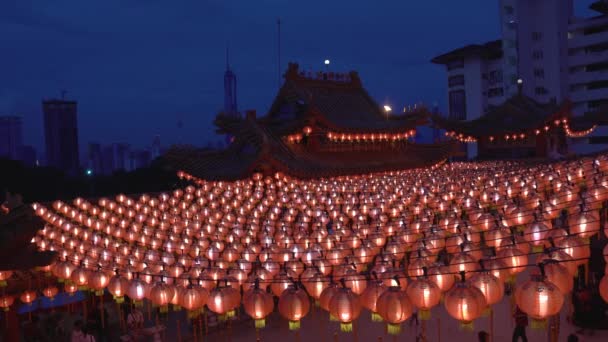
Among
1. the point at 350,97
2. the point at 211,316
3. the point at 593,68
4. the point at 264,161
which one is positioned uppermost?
the point at 593,68

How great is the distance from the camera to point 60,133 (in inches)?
1870

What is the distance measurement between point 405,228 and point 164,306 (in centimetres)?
493

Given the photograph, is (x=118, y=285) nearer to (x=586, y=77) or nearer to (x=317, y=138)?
(x=317, y=138)

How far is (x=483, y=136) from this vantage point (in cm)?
3284

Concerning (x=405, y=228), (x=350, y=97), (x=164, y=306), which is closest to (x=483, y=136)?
(x=350, y=97)

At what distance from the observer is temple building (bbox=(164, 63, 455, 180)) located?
2111cm

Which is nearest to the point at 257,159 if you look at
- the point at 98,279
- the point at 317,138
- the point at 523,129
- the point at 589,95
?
the point at 317,138

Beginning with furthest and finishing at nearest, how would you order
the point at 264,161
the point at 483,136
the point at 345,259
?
the point at 483,136 < the point at 264,161 < the point at 345,259

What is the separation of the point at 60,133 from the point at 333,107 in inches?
1281

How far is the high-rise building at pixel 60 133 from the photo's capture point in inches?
1852

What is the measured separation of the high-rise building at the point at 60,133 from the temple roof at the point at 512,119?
33.5 m

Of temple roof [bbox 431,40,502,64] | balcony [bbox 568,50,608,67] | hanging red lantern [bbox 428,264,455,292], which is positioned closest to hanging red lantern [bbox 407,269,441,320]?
hanging red lantern [bbox 428,264,455,292]

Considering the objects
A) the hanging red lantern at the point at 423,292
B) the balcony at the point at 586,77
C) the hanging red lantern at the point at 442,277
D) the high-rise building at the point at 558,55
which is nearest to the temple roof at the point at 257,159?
the hanging red lantern at the point at 442,277

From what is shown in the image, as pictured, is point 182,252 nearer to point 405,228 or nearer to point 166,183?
point 405,228
